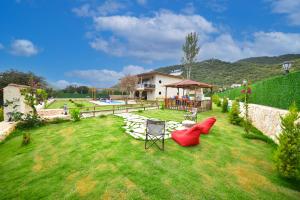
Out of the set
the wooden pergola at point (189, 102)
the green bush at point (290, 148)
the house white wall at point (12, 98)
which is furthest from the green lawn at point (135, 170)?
the wooden pergola at point (189, 102)

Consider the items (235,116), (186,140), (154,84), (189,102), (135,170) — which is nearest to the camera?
(135,170)

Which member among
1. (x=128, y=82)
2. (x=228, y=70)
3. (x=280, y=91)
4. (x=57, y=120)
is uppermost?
(x=228, y=70)

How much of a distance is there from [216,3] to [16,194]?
73.7 feet

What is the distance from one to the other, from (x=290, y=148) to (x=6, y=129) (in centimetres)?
1088

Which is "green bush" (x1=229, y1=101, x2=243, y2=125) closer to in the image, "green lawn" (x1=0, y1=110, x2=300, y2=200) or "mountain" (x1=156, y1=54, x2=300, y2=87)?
"green lawn" (x1=0, y1=110, x2=300, y2=200)

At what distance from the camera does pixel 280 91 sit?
792cm

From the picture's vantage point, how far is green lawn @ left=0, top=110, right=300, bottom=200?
3637 mm

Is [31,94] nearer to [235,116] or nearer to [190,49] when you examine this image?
[235,116]

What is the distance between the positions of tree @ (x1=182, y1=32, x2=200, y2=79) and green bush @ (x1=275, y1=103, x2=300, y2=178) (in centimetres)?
2712

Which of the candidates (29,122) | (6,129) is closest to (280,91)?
(29,122)

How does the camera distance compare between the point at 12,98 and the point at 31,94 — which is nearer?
the point at 12,98

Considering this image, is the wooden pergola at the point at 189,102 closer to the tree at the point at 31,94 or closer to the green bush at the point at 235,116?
Result: the green bush at the point at 235,116

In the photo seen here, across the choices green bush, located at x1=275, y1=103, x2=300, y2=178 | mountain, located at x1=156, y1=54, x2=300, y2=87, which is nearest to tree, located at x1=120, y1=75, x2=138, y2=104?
mountain, located at x1=156, y1=54, x2=300, y2=87

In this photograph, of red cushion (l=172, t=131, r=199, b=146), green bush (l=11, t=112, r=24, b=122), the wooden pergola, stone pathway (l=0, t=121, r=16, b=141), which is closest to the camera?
red cushion (l=172, t=131, r=199, b=146)
